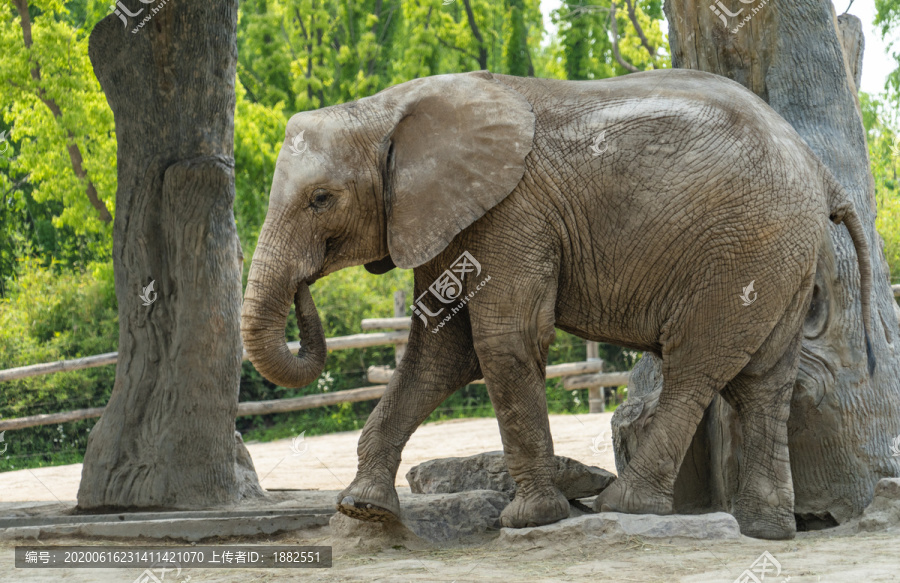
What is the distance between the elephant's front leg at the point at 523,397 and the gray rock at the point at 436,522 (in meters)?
0.40

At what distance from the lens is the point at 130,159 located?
7.36m

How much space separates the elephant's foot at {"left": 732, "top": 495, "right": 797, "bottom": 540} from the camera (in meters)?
5.71

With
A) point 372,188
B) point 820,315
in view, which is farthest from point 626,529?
point 372,188

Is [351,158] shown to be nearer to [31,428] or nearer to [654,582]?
[654,582]

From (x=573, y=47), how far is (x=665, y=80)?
1965 centimetres

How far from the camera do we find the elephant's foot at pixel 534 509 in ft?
18.2

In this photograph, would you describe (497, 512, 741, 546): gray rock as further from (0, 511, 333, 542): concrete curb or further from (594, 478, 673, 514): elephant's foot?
(0, 511, 333, 542): concrete curb

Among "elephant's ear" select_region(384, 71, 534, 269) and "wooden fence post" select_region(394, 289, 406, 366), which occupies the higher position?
"elephant's ear" select_region(384, 71, 534, 269)

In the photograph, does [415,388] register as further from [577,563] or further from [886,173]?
[886,173]

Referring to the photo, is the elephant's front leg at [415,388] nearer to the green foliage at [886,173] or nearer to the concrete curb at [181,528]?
the concrete curb at [181,528]

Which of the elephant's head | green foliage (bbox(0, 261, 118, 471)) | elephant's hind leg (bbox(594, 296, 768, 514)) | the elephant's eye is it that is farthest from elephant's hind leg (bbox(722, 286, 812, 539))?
green foliage (bbox(0, 261, 118, 471))

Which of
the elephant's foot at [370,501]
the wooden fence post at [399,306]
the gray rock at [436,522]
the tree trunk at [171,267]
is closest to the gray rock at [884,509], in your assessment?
the gray rock at [436,522]

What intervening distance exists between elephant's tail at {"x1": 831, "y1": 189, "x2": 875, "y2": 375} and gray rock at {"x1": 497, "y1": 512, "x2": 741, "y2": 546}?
66.5 inches

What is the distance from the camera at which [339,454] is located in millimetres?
12977
